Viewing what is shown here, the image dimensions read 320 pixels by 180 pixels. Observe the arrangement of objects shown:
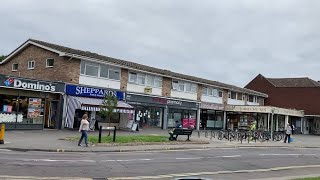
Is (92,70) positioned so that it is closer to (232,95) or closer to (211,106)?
(211,106)

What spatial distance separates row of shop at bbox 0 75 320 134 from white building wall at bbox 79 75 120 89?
546 millimetres

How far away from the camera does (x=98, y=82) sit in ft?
115

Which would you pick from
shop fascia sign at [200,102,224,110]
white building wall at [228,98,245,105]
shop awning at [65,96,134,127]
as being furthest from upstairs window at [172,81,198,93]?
shop awning at [65,96,134,127]

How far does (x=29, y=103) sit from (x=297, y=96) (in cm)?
4844

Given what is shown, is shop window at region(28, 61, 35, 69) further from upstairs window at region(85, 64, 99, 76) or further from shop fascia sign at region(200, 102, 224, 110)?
shop fascia sign at region(200, 102, 224, 110)

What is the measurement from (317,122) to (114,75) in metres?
42.6

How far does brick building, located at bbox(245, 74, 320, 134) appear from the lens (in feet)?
214

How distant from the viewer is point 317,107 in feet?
212

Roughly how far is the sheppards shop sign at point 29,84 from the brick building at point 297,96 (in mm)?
44399

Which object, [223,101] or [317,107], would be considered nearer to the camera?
[223,101]

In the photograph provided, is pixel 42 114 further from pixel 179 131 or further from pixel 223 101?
pixel 223 101

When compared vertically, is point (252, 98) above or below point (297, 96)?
below

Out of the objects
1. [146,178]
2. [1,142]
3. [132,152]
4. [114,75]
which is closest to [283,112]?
[114,75]

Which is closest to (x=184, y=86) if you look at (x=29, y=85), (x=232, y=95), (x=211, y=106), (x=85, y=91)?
(x=211, y=106)
